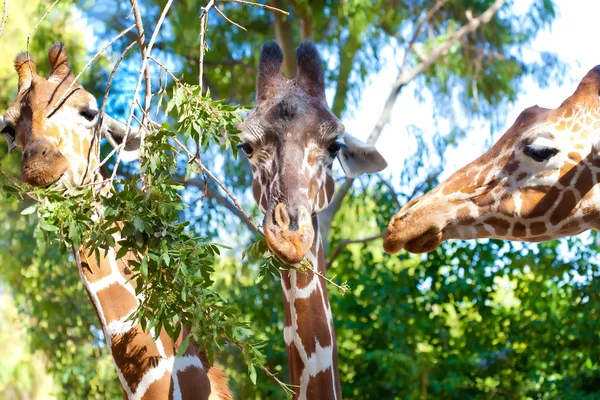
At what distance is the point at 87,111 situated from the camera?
3996mm

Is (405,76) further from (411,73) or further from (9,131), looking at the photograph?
(9,131)

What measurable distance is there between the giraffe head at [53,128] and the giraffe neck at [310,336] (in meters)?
1.03

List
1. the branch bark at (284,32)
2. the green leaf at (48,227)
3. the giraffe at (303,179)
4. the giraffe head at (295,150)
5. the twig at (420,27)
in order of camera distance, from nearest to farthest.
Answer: the green leaf at (48,227), the giraffe head at (295,150), the giraffe at (303,179), the branch bark at (284,32), the twig at (420,27)

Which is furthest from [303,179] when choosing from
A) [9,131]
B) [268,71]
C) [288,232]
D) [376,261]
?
[376,261]

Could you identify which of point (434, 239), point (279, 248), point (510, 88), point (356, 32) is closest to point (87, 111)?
point (279, 248)

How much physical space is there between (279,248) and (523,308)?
465 centimetres

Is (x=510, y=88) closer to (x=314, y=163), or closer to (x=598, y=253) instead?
(x=598, y=253)

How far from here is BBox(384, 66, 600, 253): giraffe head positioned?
3271 millimetres

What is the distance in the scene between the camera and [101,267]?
373 cm

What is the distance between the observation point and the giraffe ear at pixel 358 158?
12.7ft

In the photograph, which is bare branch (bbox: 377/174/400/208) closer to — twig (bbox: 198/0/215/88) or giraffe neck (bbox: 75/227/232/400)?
giraffe neck (bbox: 75/227/232/400)

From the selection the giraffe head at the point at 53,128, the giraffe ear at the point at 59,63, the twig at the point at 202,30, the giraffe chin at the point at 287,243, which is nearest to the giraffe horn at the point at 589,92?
the giraffe chin at the point at 287,243

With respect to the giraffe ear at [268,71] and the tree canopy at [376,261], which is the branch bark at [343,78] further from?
the giraffe ear at [268,71]

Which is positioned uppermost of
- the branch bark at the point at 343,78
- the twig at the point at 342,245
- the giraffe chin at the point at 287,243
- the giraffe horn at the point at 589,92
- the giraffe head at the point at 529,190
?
the branch bark at the point at 343,78
